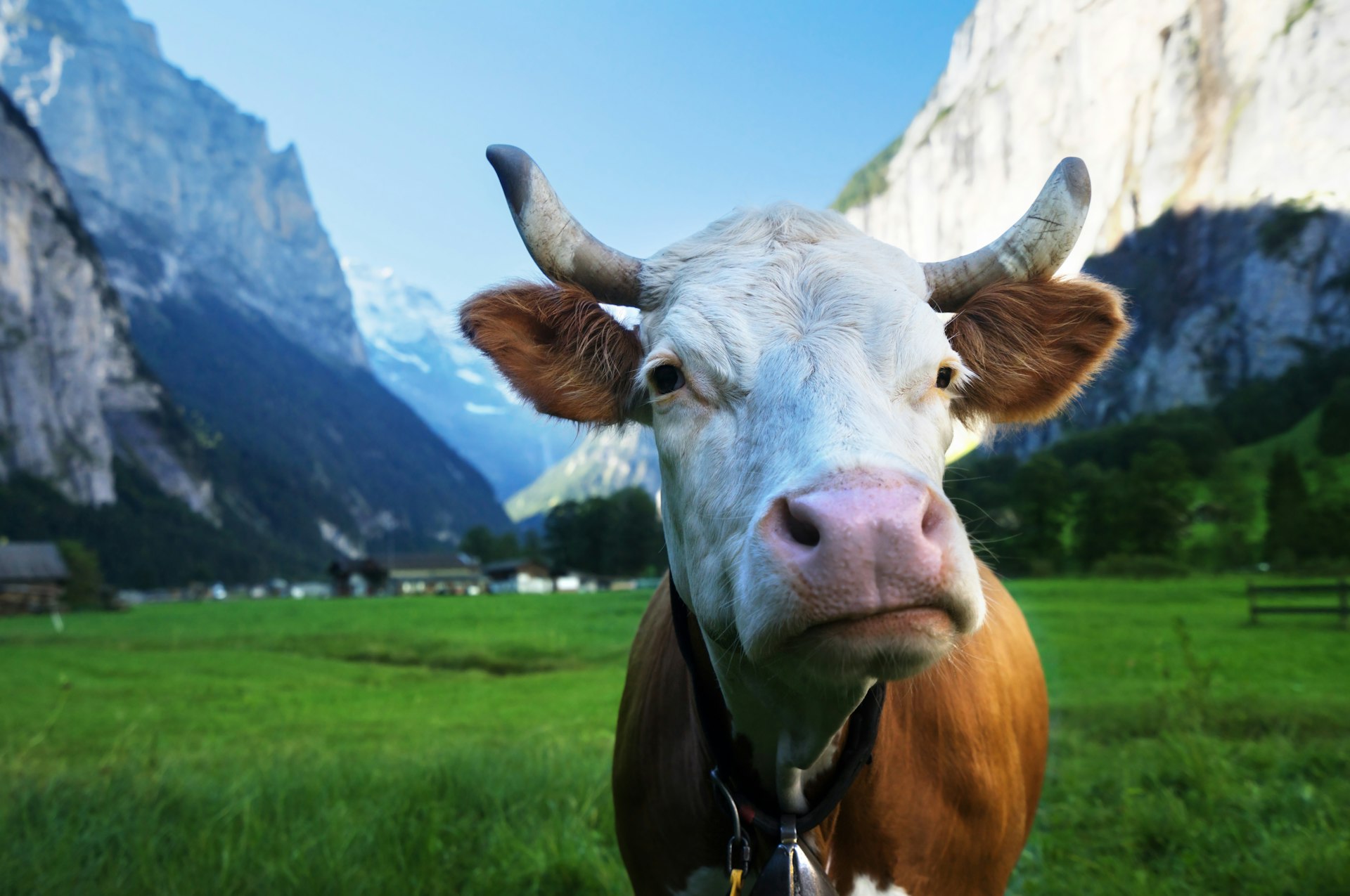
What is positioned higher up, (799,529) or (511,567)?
(799,529)

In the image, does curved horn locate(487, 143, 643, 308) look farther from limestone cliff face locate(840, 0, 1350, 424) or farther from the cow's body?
limestone cliff face locate(840, 0, 1350, 424)

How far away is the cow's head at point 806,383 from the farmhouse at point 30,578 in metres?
50.8

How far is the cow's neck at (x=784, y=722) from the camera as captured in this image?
193 cm

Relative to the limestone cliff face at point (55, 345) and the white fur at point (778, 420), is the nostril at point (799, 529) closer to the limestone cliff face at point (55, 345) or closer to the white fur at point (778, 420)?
the white fur at point (778, 420)

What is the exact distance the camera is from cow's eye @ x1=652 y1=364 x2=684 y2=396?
2.05 meters

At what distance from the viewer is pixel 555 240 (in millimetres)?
2439

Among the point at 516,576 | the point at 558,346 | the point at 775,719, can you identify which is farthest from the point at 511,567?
the point at 775,719

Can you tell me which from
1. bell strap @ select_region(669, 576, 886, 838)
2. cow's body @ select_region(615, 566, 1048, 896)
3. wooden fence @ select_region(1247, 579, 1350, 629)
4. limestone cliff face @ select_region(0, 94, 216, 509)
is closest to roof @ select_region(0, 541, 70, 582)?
limestone cliff face @ select_region(0, 94, 216, 509)

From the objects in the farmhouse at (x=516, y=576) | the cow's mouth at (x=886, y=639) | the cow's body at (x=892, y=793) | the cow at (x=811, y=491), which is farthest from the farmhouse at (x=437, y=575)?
the cow's mouth at (x=886, y=639)

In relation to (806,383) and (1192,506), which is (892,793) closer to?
(806,383)

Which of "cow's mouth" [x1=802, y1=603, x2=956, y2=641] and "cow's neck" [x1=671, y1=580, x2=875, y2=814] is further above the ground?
"cow's mouth" [x1=802, y1=603, x2=956, y2=641]

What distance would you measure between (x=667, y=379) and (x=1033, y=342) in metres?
1.29

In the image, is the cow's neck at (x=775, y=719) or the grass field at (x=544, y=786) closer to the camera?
the cow's neck at (x=775, y=719)

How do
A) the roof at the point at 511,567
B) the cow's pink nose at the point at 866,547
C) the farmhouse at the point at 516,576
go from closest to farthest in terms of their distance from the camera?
the cow's pink nose at the point at 866,547 < the farmhouse at the point at 516,576 < the roof at the point at 511,567
